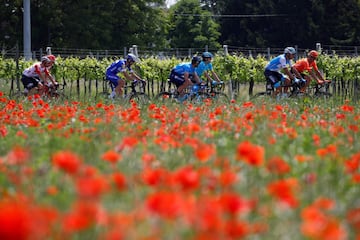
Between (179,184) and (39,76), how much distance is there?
12.2 m

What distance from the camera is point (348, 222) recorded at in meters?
2.85

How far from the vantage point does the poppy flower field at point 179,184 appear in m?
2.22

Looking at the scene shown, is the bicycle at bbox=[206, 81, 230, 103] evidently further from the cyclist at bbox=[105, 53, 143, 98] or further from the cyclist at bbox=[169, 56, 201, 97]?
the cyclist at bbox=[105, 53, 143, 98]

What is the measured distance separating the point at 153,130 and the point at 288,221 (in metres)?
3.14

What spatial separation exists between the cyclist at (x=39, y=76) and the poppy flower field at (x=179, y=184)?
8483 mm

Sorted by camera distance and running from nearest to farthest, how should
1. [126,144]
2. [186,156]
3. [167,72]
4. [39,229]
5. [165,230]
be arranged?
[39,229] → [165,230] → [126,144] → [186,156] → [167,72]

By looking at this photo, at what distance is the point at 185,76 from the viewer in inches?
549

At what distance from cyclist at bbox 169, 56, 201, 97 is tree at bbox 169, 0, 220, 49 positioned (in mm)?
41795

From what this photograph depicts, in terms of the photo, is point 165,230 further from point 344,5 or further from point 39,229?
point 344,5

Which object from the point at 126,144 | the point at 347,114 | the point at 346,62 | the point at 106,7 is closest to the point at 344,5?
the point at 106,7

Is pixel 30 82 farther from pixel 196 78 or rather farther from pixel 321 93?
pixel 321 93

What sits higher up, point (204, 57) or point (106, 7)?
point (106, 7)

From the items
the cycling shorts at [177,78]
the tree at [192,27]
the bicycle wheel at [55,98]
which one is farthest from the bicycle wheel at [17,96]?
the tree at [192,27]

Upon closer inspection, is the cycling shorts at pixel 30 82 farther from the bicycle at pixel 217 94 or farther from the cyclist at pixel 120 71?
the bicycle at pixel 217 94
